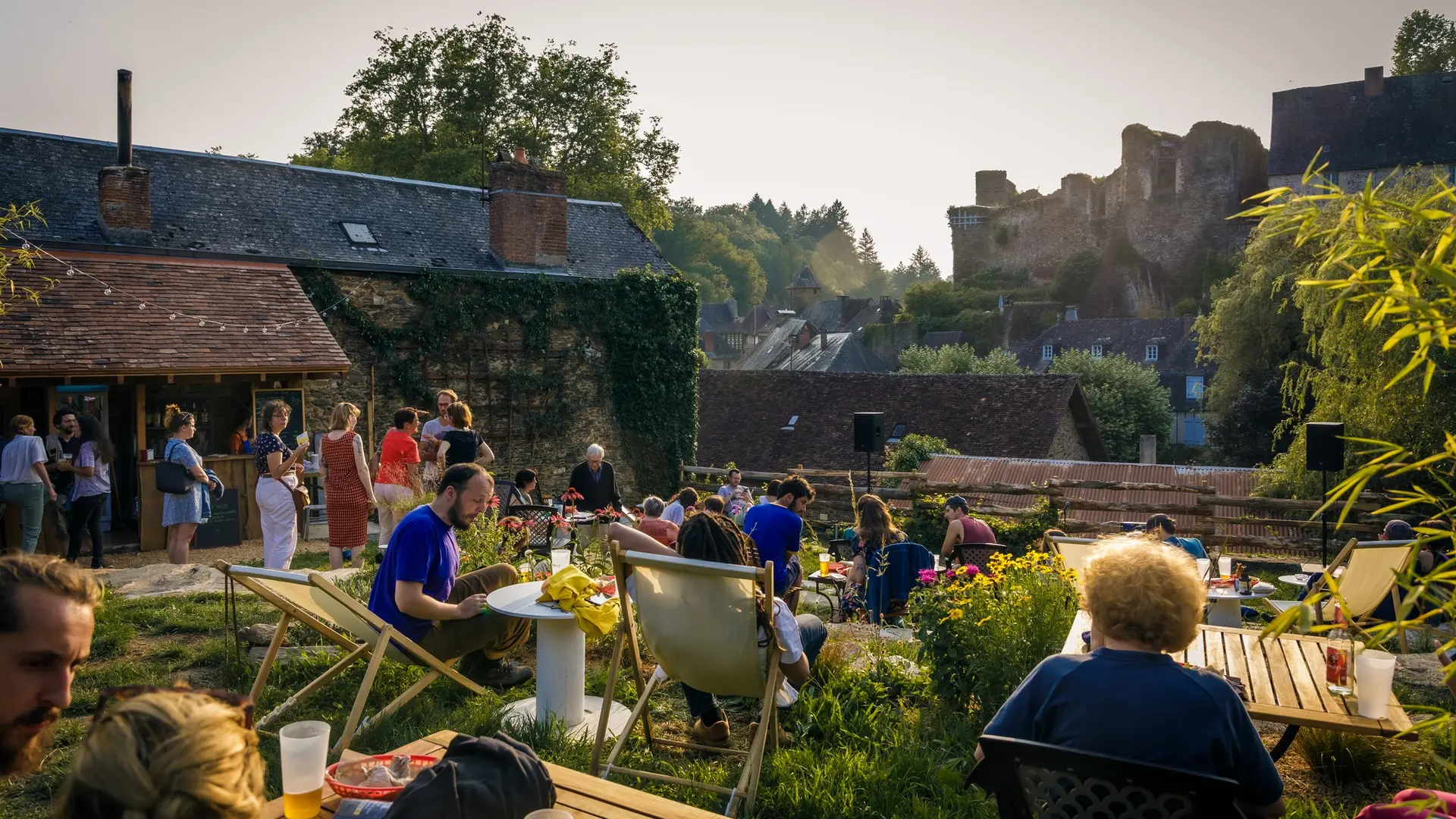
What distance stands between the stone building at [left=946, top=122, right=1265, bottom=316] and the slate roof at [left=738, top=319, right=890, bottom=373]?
14391 millimetres

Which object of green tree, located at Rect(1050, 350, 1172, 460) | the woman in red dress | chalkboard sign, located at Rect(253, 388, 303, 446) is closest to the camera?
the woman in red dress

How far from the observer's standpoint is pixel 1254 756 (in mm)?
2455

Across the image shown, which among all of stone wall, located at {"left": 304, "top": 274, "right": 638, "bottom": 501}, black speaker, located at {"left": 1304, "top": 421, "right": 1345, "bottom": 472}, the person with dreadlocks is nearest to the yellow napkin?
the person with dreadlocks

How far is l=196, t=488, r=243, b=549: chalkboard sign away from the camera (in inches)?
440

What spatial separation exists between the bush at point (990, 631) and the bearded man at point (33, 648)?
363 centimetres

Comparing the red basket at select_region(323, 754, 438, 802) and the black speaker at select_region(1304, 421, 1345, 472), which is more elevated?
the black speaker at select_region(1304, 421, 1345, 472)

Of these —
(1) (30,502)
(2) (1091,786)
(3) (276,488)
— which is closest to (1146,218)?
(3) (276,488)

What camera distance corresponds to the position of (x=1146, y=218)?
55875 millimetres

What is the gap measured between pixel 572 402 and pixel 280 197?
5.86 meters

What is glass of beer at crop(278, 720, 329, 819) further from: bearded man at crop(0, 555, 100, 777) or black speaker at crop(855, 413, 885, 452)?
black speaker at crop(855, 413, 885, 452)

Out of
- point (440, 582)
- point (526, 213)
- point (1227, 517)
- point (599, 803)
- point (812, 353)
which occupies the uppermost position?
point (526, 213)

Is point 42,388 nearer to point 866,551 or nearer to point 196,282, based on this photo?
point 196,282

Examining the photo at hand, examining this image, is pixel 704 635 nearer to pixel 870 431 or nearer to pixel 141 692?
pixel 141 692

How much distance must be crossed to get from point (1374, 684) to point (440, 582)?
395 cm
